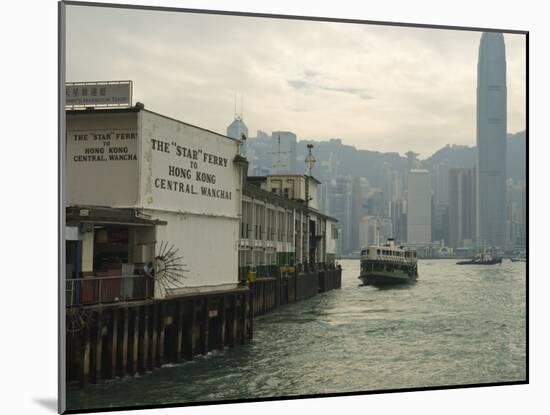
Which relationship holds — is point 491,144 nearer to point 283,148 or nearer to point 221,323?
point 283,148

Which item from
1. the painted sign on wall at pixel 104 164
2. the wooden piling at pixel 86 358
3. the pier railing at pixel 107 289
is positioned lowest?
the wooden piling at pixel 86 358

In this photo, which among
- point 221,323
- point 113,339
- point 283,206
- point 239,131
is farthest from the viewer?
point 283,206

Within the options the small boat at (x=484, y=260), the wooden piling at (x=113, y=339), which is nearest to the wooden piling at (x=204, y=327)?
the wooden piling at (x=113, y=339)

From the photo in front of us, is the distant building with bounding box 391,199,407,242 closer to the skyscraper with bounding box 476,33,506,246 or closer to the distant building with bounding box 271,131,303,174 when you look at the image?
the skyscraper with bounding box 476,33,506,246

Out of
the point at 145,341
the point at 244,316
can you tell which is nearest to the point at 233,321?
the point at 244,316

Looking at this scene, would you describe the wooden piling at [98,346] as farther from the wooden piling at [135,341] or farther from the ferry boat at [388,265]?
the ferry boat at [388,265]

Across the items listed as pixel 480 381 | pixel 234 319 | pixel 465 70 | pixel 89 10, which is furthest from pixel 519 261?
pixel 89 10
